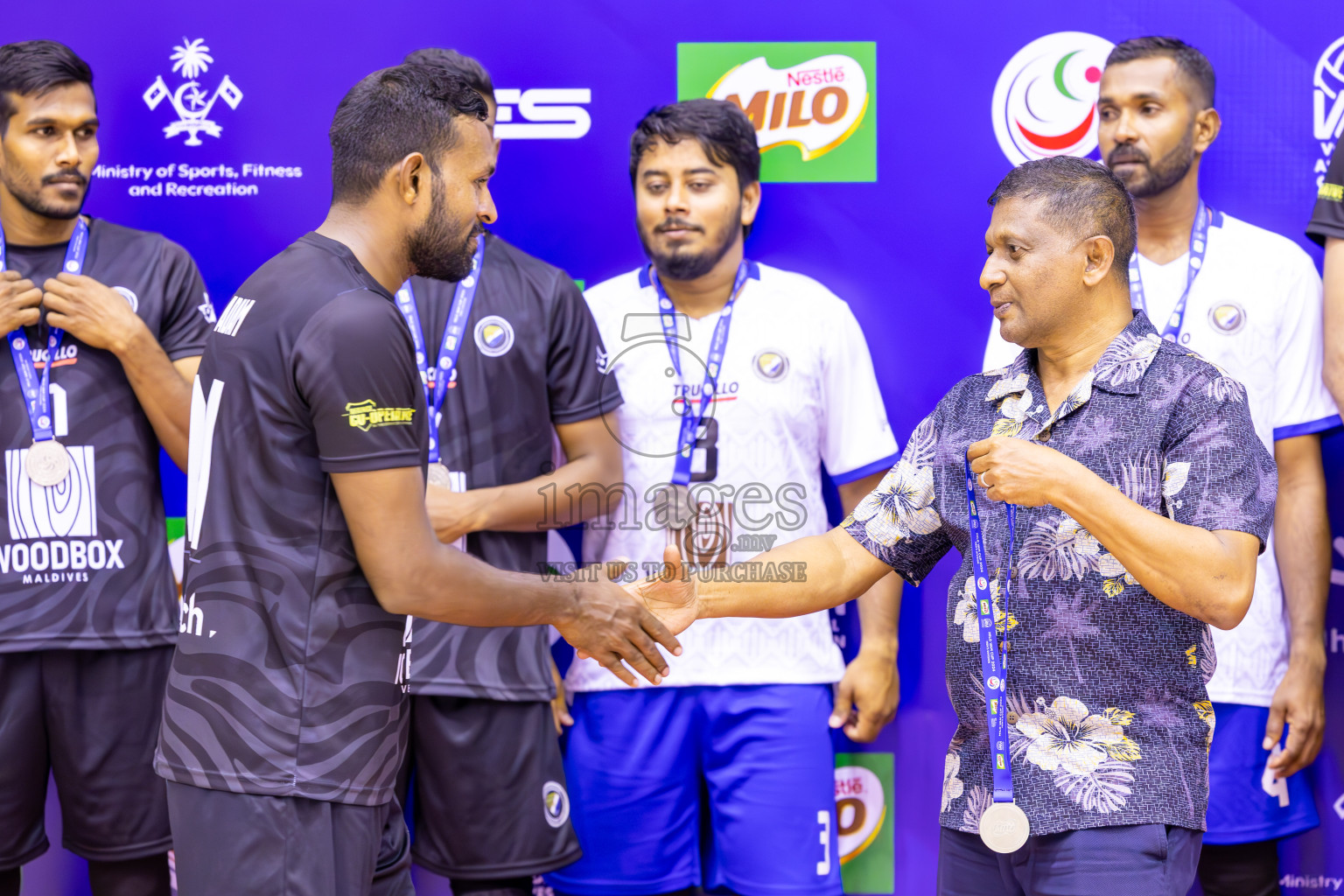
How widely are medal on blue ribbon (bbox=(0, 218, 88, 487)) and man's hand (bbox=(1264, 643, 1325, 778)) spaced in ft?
11.4

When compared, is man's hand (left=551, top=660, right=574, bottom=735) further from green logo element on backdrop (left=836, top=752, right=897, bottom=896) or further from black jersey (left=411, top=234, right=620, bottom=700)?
green logo element on backdrop (left=836, top=752, right=897, bottom=896)

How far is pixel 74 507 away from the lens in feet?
11.0

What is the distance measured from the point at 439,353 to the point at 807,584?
4.58 ft

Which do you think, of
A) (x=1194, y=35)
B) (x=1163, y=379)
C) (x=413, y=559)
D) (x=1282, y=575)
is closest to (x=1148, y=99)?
(x=1194, y=35)

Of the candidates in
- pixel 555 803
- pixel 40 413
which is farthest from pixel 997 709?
pixel 40 413

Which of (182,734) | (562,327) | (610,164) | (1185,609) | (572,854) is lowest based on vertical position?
(572,854)

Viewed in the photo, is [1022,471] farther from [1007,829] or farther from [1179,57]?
[1179,57]

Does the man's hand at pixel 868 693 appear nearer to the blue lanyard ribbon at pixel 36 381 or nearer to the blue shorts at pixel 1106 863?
the blue shorts at pixel 1106 863

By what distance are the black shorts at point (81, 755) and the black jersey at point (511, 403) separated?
2.77 ft

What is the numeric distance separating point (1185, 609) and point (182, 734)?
5.86 ft

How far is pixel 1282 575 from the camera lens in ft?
11.6

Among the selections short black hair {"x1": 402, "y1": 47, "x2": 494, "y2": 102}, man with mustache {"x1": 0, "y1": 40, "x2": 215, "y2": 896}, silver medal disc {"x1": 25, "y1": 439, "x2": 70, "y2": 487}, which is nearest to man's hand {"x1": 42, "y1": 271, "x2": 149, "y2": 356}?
man with mustache {"x1": 0, "y1": 40, "x2": 215, "y2": 896}

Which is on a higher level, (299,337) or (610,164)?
(610,164)

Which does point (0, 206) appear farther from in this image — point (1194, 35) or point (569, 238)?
point (1194, 35)
